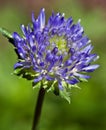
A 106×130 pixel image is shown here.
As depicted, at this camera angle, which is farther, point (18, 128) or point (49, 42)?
point (18, 128)

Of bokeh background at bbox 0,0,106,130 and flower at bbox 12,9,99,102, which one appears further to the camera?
bokeh background at bbox 0,0,106,130

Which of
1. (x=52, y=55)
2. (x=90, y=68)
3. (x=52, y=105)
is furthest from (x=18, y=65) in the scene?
(x=52, y=105)

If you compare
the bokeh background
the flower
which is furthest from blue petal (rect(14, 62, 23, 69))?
the bokeh background

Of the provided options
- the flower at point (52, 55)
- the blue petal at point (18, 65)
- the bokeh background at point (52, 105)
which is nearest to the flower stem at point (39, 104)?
the flower at point (52, 55)

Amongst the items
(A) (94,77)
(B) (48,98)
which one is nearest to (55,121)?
(B) (48,98)

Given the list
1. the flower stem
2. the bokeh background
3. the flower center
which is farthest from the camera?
the bokeh background

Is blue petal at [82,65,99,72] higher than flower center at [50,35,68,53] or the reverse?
the reverse

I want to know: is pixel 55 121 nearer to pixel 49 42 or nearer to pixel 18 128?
pixel 18 128

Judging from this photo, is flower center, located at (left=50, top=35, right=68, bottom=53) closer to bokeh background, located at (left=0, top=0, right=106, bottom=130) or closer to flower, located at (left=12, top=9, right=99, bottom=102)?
flower, located at (left=12, top=9, right=99, bottom=102)

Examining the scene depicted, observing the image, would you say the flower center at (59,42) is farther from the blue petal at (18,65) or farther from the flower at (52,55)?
the blue petal at (18,65)
